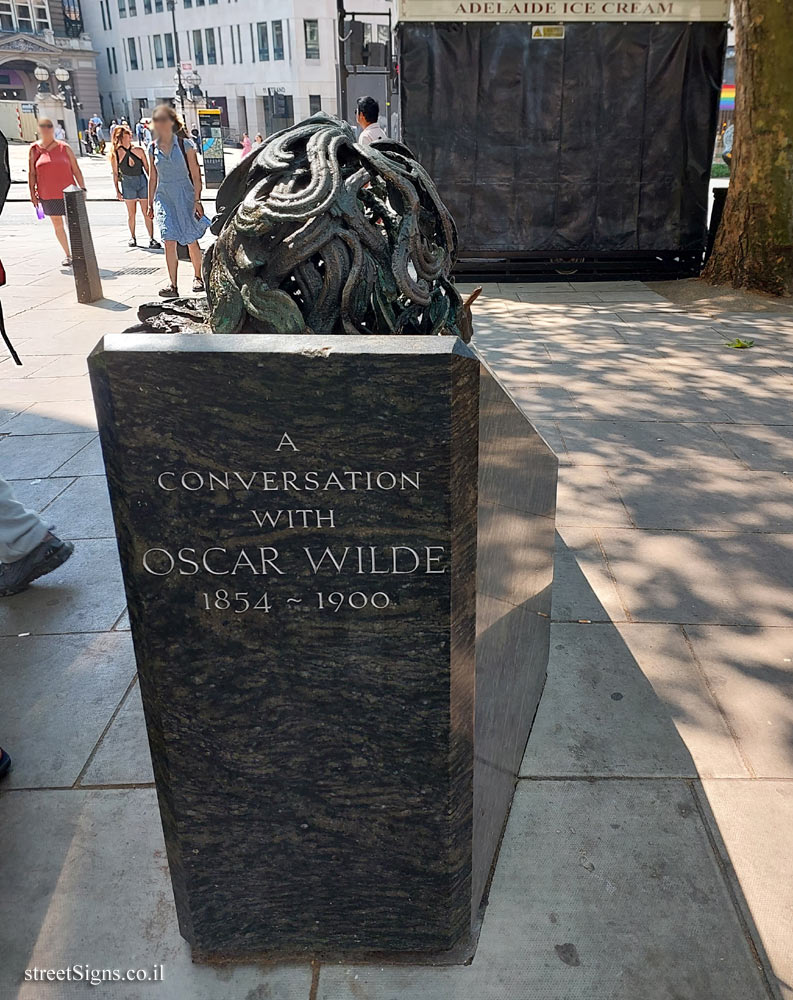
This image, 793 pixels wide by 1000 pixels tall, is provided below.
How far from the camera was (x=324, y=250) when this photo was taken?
7.48 ft

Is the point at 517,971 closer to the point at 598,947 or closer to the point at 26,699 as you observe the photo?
the point at 598,947

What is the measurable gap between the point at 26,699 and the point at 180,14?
78259 mm

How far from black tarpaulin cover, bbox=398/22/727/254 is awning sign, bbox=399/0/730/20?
102mm

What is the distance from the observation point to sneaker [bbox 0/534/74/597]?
4.24 m

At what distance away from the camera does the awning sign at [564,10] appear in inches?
421

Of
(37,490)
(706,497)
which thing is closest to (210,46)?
(37,490)

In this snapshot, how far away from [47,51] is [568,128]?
266 feet

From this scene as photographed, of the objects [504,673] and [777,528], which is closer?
[504,673]

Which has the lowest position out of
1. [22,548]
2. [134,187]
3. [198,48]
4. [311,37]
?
[22,548]

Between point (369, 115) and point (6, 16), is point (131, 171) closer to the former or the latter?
point (369, 115)

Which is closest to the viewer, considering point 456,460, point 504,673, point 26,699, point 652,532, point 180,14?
point 456,460

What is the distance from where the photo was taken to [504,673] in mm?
2654

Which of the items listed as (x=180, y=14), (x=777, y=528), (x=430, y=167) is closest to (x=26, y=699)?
(x=777, y=528)

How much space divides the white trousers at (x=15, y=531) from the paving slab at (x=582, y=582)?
2519mm
